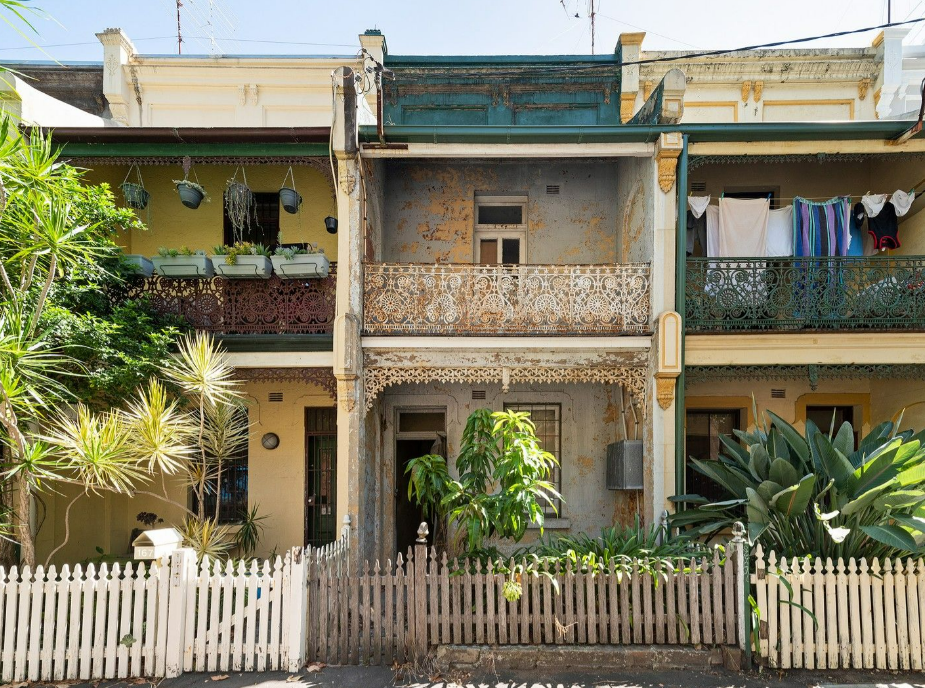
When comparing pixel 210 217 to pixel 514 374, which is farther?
pixel 210 217

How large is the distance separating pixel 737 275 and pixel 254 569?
7.27 meters

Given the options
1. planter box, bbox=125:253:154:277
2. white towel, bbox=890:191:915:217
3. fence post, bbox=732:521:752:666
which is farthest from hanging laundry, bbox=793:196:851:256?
planter box, bbox=125:253:154:277

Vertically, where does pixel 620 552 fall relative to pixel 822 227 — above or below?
below

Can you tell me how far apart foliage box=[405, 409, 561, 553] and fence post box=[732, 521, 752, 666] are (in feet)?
6.14

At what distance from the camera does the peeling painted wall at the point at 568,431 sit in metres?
10.1

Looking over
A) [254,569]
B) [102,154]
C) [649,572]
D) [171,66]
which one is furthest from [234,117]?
[649,572]

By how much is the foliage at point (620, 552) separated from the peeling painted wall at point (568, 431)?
3.14 meters

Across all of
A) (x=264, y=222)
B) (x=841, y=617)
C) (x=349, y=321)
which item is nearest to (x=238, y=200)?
(x=264, y=222)

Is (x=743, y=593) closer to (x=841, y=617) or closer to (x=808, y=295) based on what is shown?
(x=841, y=617)

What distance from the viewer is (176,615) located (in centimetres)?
563

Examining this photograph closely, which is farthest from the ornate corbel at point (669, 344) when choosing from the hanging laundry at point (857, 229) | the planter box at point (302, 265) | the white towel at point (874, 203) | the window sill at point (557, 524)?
the planter box at point (302, 265)

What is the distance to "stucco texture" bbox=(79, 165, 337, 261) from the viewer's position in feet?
33.9

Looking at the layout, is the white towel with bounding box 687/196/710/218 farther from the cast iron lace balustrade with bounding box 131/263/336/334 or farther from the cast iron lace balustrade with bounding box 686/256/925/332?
the cast iron lace balustrade with bounding box 131/263/336/334

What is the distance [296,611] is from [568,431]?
6.01 meters
